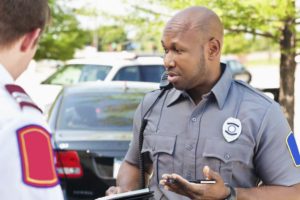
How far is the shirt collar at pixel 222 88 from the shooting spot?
2814mm

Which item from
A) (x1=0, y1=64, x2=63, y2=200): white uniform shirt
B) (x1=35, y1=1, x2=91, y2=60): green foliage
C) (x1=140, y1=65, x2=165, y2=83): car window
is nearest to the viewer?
(x1=0, y1=64, x2=63, y2=200): white uniform shirt

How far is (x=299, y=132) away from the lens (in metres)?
11.2

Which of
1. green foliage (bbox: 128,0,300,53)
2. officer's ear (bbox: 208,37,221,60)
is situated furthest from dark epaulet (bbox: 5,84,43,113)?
green foliage (bbox: 128,0,300,53)

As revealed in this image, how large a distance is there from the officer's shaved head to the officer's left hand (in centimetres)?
64

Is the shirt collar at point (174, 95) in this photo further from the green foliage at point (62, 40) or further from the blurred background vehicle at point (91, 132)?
the green foliage at point (62, 40)

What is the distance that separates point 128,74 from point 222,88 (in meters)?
9.51

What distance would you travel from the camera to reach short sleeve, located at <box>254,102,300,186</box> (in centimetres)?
269

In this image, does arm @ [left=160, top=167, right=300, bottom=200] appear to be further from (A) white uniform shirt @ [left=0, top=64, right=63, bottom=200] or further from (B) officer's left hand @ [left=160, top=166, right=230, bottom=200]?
(A) white uniform shirt @ [left=0, top=64, right=63, bottom=200]

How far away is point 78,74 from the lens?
1240 centimetres

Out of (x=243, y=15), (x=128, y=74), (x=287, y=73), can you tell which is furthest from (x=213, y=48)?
(x=128, y=74)

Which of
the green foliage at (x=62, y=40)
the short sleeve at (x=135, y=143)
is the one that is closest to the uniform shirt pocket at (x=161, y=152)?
the short sleeve at (x=135, y=143)

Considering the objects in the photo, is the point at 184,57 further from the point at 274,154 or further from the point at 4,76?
the point at 4,76

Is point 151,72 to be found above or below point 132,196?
below

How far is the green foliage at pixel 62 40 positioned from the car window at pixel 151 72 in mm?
5755
